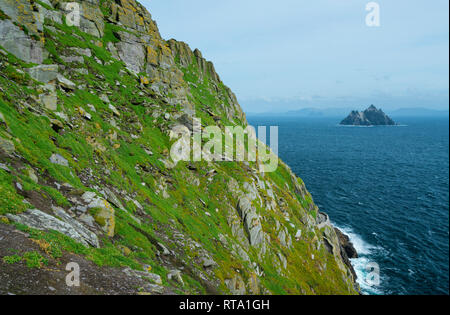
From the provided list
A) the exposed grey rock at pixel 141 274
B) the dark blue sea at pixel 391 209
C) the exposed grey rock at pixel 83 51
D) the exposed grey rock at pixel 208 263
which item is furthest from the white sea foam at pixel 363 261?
the exposed grey rock at pixel 83 51

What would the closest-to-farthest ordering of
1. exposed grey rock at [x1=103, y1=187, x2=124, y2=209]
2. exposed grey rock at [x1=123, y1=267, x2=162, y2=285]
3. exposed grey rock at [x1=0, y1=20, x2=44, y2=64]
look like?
1. exposed grey rock at [x1=123, y1=267, x2=162, y2=285]
2. exposed grey rock at [x1=103, y1=187, x2=124, y2=209]
3. exposed grey rock at [x1=0, y1=20, x2=44, y2=64]

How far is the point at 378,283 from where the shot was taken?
1912 inches

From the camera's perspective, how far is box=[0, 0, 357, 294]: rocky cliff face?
12.8 meters

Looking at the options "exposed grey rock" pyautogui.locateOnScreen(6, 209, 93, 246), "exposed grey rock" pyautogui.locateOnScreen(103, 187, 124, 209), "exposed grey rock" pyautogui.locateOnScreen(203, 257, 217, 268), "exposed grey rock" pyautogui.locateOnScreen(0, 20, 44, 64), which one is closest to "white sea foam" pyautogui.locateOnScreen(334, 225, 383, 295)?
"exposed grey rock" pyautogui.locateOnScreen(203, 257, 217, 268)

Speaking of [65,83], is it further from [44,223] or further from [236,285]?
[236,285]

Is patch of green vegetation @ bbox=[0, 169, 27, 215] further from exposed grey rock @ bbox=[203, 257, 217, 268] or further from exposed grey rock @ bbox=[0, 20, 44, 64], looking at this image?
exposed grey rock @ bbox=[0, 20, 44, 64]

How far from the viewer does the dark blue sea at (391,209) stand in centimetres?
5074

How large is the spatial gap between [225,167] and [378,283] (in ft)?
142

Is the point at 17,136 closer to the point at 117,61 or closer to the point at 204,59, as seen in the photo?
the point at 117,61

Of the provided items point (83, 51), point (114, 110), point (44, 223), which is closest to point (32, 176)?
point (44, 223)

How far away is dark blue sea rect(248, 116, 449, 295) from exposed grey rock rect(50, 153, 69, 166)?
192 feet

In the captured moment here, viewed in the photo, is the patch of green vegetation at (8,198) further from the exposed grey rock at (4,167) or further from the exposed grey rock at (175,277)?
the exposed grey rock at (175,277)

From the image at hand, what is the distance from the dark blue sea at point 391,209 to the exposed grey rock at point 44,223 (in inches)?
2210
